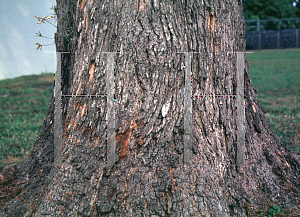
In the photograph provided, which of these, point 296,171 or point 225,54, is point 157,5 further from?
point 296,171

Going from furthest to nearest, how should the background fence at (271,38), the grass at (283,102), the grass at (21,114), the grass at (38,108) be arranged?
the background fence at (271,38) → the grass at (283,102) → the grass at (38,108) → the grass at (21,114)

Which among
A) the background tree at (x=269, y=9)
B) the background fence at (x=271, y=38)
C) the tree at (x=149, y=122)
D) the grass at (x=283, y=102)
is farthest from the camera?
the background tree at (x=269, y=9)

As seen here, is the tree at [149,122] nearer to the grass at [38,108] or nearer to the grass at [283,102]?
the grass at [38,108]

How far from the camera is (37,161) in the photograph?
294 centimetres

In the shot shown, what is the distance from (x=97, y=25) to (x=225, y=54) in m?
1.10

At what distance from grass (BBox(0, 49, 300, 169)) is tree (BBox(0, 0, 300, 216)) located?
2.08m

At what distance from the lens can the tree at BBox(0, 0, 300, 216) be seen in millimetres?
2203

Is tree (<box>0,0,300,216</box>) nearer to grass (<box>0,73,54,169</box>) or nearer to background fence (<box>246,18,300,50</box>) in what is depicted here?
grass (<box>0,73,54,169</box>)

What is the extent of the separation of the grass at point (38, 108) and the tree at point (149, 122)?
208 centimetres

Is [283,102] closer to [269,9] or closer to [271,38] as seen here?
[271,38]

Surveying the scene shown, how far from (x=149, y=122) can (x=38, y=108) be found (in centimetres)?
641

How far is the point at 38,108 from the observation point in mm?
Result: 7871

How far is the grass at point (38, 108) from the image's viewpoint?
4625 mm

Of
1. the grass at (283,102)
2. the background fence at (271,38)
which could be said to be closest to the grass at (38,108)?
the grass at (283,102)
